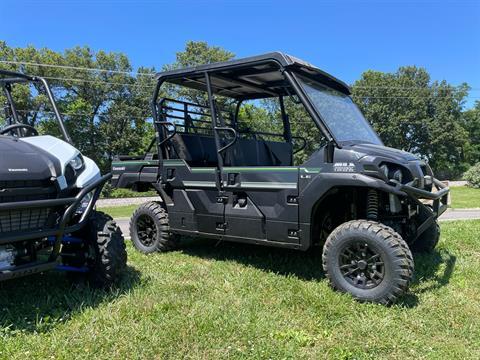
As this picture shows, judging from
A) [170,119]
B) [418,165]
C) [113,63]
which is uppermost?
[113,63]

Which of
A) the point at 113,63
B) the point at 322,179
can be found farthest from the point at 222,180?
the point at 113,63

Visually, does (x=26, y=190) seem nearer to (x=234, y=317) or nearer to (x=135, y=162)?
(x=234, y=317)

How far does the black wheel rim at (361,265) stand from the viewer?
158 inches

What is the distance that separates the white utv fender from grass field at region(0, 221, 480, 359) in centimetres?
107

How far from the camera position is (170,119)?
20.2 feet

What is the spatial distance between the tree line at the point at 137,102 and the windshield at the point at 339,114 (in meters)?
19.6

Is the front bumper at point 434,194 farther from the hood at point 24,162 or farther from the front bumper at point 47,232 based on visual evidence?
the hood at point 24,162

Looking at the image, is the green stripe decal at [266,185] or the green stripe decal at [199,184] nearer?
the green stripe decal at [266,185]

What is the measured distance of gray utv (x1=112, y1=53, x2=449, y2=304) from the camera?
4078 millimetres

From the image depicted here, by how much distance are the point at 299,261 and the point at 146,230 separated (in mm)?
2332

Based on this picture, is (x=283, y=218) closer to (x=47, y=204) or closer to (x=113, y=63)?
(x=47, y=204)

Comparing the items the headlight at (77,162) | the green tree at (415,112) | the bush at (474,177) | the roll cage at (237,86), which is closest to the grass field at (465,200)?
the bush at (474,177)

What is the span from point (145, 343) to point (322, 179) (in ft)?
7.37

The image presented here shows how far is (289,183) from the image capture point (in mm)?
4598
